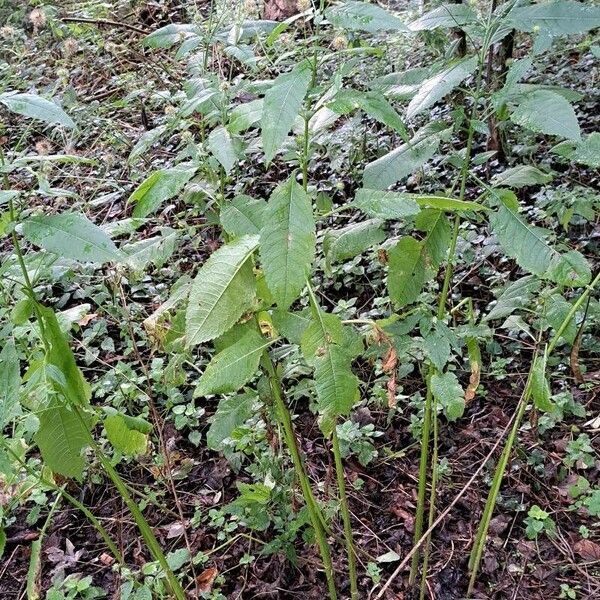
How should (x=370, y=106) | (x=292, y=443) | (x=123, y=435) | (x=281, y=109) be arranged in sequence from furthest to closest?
1. (x=123, y=435)
2. (x=292, y=443)
3. (x=370, y=106)
4. (x=281, y=109)

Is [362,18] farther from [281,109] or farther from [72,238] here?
[72,238]

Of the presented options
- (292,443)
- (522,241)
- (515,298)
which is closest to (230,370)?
(292,443)

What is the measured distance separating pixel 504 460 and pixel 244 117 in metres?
1.08

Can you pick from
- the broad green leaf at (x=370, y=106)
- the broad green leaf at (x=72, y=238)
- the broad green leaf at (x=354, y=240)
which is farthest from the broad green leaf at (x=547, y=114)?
the broad green leaf at (x=72, y=238)

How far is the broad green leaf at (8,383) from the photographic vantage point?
4.42ft

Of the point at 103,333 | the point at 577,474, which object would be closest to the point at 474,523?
the point at 577,474

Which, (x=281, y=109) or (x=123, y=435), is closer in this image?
(x=281, y=109)

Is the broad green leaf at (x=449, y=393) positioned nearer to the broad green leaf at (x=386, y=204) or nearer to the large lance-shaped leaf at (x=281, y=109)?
the broad green leaf at (x=386, y=204)

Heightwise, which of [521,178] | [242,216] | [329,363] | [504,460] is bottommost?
[504,460]

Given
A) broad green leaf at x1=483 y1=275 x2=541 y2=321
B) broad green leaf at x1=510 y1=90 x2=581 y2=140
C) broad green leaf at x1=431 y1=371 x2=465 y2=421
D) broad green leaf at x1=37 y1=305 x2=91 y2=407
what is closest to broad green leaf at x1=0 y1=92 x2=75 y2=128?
broad green leaf at x1=37 y1=305 x2=91 y2=407

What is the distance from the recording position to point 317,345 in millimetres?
1294

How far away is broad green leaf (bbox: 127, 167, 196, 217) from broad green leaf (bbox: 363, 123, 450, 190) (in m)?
0.40

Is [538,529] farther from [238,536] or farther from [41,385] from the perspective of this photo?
[41,385]

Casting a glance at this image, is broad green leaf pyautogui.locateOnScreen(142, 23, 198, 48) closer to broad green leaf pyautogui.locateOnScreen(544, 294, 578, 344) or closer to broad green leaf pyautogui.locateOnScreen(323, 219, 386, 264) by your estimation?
broad green leaf pyautogui.locateOnScreen(323, 219, 386, 264)
